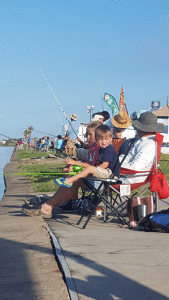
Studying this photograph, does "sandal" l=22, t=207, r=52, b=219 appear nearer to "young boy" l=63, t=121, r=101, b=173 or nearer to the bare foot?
the bare foot

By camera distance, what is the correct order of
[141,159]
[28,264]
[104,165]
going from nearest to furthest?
[28,264] < [104,165] < [141,159]

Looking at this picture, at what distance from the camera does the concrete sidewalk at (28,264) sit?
2.71 m

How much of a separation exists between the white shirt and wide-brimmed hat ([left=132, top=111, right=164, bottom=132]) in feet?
0.39

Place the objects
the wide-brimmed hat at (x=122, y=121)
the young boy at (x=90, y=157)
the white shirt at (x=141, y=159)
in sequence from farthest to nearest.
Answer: the wide-brimmed hat at (x=122, y=121) < the white shirt at (x=141, y=159) < the young boy at (x=90, y=157)

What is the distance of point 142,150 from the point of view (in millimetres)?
5184

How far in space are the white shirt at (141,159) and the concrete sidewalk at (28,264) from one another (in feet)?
4.20

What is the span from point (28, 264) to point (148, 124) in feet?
9.10

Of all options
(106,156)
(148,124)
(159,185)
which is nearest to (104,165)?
(106,156)

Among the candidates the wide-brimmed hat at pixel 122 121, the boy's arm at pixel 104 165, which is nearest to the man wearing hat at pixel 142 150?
the boy's arm at pixel 104 165

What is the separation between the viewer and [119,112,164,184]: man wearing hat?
17.0 ft

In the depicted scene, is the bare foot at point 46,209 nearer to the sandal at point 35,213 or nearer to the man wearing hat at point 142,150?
the sandal at point 35,213

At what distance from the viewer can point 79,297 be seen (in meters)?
2.60

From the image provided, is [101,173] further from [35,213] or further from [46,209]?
[35,213]

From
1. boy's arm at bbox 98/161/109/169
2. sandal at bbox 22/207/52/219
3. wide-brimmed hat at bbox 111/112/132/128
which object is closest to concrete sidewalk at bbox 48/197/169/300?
sandal at bbox 22/207/52/219
